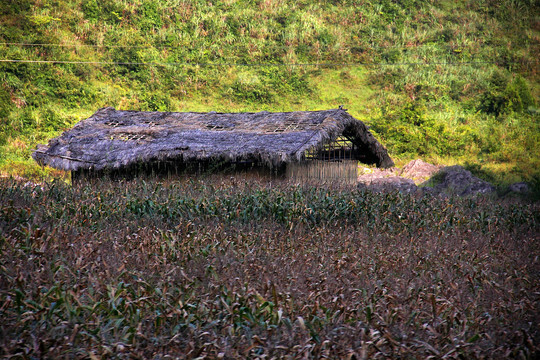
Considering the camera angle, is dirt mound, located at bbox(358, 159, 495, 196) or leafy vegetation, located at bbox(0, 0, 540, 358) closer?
leafy vegetation, located at bbox(0, 0, 540, 358)

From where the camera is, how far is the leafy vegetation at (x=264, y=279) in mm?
3426

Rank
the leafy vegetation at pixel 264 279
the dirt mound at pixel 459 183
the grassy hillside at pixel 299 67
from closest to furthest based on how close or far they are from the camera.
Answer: the leafy vegetation at pixel 264 279 < the dirt mound at pixel 459 183 < the grassy hillside at pixel 299 67

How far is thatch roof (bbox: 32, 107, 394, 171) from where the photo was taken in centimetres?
1275

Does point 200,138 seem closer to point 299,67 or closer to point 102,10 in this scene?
point 299,67

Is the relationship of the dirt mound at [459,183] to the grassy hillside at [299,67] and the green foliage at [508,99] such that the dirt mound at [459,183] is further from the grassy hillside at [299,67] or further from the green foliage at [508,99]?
the green foliage at [508,99]

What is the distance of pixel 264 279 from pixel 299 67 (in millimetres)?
30547

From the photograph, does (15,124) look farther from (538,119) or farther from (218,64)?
(538,119)

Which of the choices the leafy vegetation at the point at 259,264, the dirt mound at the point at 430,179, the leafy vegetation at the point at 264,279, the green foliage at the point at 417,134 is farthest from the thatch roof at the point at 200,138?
the green foliage at the point at 417,134

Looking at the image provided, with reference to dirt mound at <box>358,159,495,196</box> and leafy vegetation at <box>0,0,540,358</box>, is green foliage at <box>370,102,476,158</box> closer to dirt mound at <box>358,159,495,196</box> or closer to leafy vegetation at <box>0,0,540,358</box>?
leafy vegetation at <box>0,0,540,358</box>

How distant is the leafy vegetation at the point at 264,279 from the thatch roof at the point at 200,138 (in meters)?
3.55

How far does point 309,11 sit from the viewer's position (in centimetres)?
3941

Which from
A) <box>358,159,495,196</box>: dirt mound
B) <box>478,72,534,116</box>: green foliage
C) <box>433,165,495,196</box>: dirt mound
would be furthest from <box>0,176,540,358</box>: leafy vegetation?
<box>478,72,534,116</box>: green foliage

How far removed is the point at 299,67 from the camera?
34188mm

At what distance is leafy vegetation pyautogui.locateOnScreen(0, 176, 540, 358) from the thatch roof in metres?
3.55
